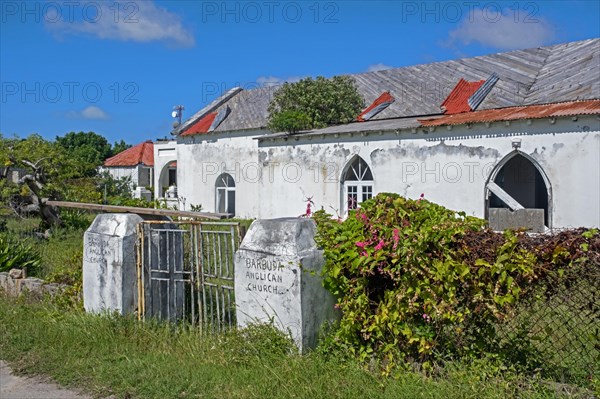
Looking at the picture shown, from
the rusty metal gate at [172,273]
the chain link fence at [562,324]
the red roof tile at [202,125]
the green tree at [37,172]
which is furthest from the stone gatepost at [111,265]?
the red roof tile at [202,125]

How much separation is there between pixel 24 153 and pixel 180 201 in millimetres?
16049

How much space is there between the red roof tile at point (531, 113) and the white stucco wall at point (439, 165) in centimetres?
21

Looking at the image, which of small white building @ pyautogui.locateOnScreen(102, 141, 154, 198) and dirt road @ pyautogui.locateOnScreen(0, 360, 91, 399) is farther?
small white building @ pyautogui.locateOnScreen(102, 141, 154, 198)

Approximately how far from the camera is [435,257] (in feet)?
14.8

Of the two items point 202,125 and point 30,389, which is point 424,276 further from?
point 202,125

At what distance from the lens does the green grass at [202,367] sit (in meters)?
4.25

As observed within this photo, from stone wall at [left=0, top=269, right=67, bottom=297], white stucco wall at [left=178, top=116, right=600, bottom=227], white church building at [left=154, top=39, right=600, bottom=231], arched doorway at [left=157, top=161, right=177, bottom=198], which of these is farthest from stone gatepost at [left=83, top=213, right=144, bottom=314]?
arched doorway at [left=157, top=161, right=177, bottom=198]

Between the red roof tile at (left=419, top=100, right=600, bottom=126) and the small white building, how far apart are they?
27.8 meters

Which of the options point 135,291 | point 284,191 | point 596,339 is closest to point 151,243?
point 135,291

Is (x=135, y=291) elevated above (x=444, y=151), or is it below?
below

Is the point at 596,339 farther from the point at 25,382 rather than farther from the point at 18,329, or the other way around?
the point at 18,329

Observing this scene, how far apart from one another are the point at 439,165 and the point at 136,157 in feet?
101

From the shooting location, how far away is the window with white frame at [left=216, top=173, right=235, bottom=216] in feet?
92.8
